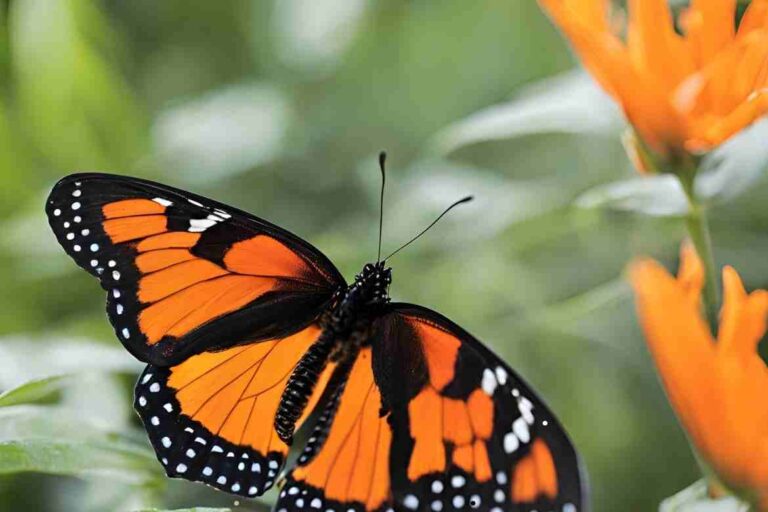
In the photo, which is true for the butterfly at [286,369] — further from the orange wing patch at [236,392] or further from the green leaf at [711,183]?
the green leaf at [711,183]

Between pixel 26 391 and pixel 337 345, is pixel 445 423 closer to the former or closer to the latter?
pixel 337 345

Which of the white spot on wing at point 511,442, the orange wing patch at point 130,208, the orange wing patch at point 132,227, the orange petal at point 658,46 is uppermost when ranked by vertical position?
the orange petal at point 658,46

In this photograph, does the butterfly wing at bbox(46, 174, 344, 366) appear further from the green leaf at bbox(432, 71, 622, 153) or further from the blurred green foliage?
the green leaf at bbox(432, 71, 622, 153)

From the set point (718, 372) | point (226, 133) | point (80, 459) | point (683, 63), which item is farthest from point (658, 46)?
point (226, 133)

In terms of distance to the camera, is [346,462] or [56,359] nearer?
[346,462]

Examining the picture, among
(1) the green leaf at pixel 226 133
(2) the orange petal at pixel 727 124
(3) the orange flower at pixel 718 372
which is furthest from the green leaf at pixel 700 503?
(1) the green leaf at pixel 226 133

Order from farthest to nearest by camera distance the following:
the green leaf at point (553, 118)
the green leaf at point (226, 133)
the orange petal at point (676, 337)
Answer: the green leaf at point (226, 133)
the green leaf at point (553, 118)
the orange petal at point (676, 337)
